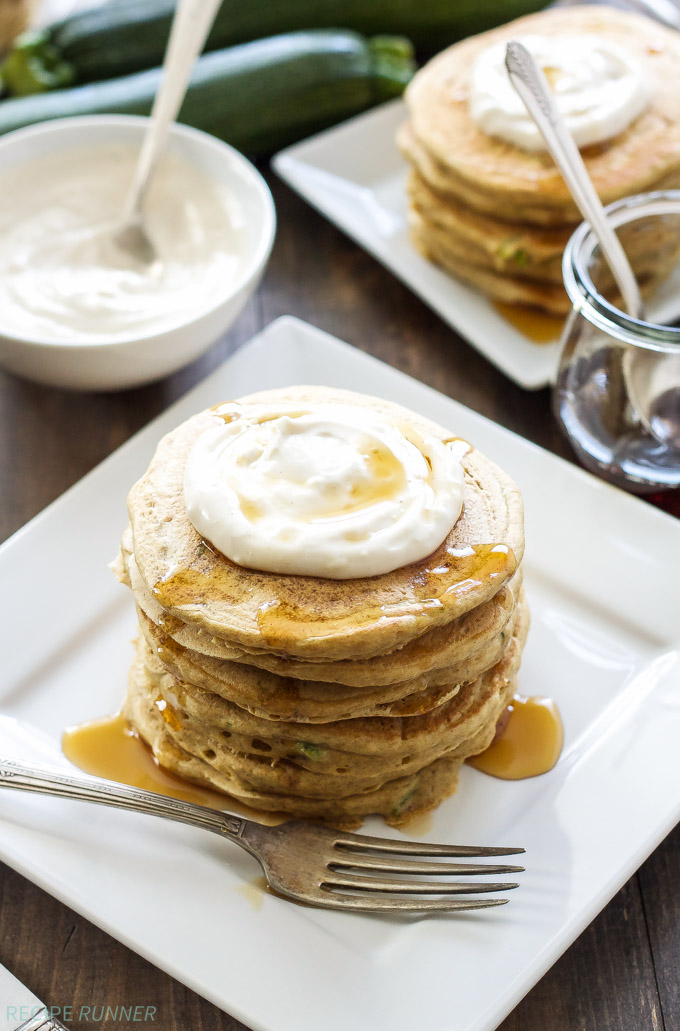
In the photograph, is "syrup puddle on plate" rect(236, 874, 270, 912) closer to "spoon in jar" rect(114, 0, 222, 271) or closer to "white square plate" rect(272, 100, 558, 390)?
"white square plate" rect(272, 100, 558, 390)

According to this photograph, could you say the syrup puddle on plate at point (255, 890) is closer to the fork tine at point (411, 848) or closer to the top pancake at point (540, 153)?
the fork tine at point (411, 848)

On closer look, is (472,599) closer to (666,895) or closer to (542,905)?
(542,905)

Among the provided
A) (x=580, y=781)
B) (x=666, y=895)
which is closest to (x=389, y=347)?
(x=580, y=781)

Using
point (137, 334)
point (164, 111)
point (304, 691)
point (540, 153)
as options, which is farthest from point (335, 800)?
point (164, 111)

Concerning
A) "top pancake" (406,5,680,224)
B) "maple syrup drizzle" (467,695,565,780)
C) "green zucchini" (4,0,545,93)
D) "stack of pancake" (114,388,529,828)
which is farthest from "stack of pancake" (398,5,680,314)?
"maple syrup drizzle" (467,695,565,780)

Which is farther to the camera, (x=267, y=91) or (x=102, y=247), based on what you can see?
(x=267, y=91)

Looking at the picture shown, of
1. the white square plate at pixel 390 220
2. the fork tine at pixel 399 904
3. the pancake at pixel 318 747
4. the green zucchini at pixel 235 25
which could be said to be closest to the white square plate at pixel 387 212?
the white square plate at pixel 390 220

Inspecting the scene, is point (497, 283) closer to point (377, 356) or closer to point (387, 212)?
point (377, 356)
